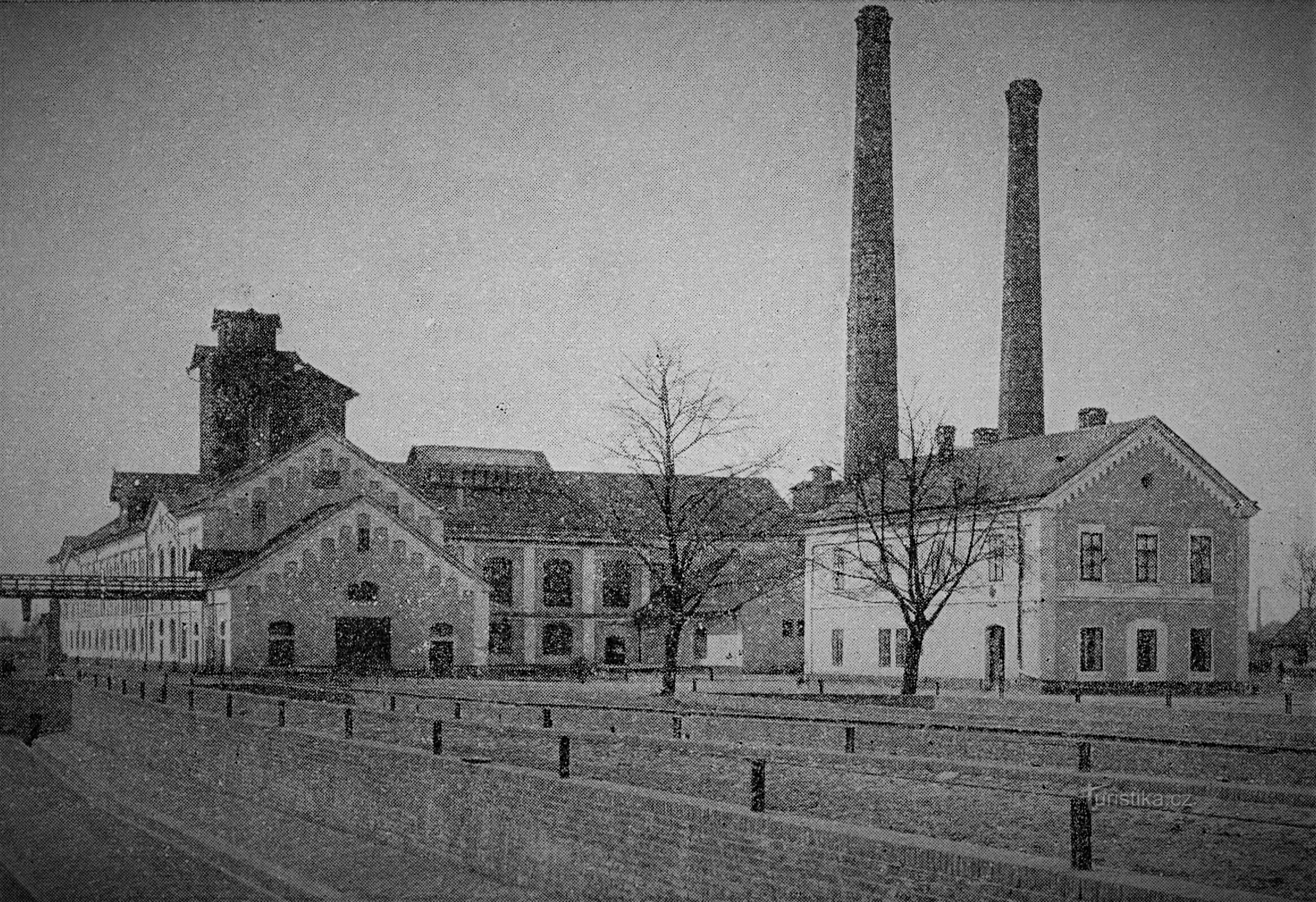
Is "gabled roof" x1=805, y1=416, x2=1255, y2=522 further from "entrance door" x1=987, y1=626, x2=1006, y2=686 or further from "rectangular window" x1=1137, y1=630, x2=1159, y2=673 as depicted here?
"rectangular window" x1=1137, y1=630, x2=1159, y2=673

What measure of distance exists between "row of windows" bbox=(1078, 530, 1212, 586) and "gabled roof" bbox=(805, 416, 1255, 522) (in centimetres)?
196

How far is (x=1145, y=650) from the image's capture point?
4603 centimetres

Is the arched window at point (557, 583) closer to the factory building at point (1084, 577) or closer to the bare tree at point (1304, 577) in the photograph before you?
the factory building at point (1084, 577)

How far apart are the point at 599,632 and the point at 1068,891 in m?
64.3

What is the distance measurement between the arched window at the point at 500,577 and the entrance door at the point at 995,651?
30577 mm

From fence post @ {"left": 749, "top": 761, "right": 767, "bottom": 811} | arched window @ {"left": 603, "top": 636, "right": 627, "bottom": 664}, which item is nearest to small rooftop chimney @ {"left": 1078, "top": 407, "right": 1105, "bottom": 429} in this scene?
arched window @ {"left": 603, "top": 636, "right": 627, "bottom": 664}

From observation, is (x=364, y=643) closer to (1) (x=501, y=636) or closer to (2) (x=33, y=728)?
(1) (x=501, y=636)

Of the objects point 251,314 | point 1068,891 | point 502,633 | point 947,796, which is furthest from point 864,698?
point 251,314

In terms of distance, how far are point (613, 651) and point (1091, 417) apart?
97.4 ft

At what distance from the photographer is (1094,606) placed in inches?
1773

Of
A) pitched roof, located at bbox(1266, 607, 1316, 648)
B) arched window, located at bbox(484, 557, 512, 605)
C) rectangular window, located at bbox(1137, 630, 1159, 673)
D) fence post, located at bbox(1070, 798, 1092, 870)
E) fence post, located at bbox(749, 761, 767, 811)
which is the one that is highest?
fence post, located at bbox(1070, 798, 1092, 870)

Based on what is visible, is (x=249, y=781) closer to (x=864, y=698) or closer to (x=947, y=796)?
(x=947, y=796)

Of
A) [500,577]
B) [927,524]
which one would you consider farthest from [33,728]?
[500,577]

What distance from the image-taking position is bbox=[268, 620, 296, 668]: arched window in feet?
174
